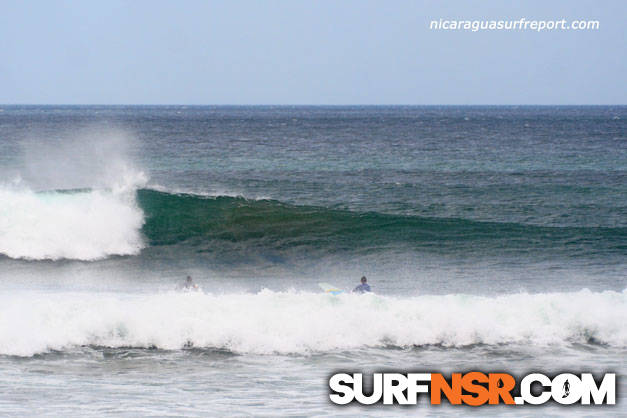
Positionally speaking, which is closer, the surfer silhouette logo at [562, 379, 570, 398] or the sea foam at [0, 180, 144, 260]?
the surfer silhouette logo at [562, 379, 570, 398]

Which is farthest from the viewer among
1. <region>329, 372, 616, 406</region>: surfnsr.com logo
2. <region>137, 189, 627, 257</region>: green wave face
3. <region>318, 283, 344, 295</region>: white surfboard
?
<region>137, 189, 627, 257</region>: green wave face

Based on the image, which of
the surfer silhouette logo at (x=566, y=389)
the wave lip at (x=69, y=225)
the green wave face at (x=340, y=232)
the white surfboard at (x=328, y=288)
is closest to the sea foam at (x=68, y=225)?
the wave lip at (x=69, y=225)

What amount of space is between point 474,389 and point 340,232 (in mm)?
12331

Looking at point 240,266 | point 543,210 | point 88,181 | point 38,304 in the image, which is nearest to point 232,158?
point 88,181

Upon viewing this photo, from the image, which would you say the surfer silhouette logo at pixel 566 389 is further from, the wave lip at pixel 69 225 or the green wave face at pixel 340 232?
the wave lip at pixel 69 225

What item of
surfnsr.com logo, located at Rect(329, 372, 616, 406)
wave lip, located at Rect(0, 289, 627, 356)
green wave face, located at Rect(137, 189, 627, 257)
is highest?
green wave face, located at Rect(137, 189, 627, 257)

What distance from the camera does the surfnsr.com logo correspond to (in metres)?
10.7

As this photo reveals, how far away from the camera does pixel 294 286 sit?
18719 millimetres

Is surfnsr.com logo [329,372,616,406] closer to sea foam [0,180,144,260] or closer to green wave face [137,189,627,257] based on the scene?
green wave face [137,189,627,257]

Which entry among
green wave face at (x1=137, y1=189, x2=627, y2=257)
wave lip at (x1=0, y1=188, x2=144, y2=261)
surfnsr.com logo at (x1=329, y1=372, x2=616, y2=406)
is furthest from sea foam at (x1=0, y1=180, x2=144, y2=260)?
surfnsr.com logo at (x1=329, y1=372, x2=616, y2=406)

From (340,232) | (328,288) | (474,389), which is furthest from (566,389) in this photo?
(340,232)

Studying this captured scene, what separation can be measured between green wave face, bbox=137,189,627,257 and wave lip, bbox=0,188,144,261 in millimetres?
765

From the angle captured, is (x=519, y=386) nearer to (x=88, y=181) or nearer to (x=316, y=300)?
(x=316, y=300)

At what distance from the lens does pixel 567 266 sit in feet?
65.0
